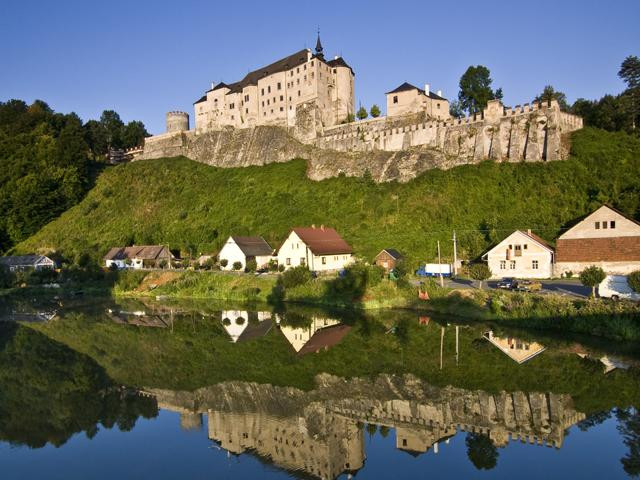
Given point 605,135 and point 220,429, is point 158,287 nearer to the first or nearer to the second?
point 220,429

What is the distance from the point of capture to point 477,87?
6328 centimetres

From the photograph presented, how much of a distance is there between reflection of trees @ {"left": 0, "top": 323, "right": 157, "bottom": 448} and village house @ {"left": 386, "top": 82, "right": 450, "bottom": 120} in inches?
1728

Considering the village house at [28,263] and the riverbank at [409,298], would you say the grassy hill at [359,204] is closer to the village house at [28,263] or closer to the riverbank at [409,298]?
the village house at [28,263]

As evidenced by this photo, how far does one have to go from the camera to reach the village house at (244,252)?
49.0 m

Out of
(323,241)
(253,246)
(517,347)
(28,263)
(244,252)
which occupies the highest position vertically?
(323,241)

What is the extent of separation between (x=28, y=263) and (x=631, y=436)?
62664mm

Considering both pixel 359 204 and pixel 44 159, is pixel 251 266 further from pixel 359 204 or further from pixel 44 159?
pixel 44 159

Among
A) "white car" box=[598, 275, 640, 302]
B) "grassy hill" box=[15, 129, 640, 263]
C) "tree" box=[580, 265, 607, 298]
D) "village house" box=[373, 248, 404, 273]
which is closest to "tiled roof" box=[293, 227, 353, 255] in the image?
"grassy hill" box=[15, 129, 640, 263]

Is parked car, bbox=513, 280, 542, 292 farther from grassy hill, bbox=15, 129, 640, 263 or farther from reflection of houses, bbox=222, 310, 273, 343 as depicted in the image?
reflection of houses, bbox=222, 310, 273, 343

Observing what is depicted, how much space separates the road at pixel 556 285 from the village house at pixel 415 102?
1054 inches

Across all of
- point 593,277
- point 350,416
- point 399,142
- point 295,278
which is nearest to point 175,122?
point 399,142

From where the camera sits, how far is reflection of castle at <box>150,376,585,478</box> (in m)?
15.0

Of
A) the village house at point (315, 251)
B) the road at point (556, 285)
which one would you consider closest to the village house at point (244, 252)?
the village house at point (315, 251)

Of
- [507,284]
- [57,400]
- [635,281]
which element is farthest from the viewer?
[507,284]
